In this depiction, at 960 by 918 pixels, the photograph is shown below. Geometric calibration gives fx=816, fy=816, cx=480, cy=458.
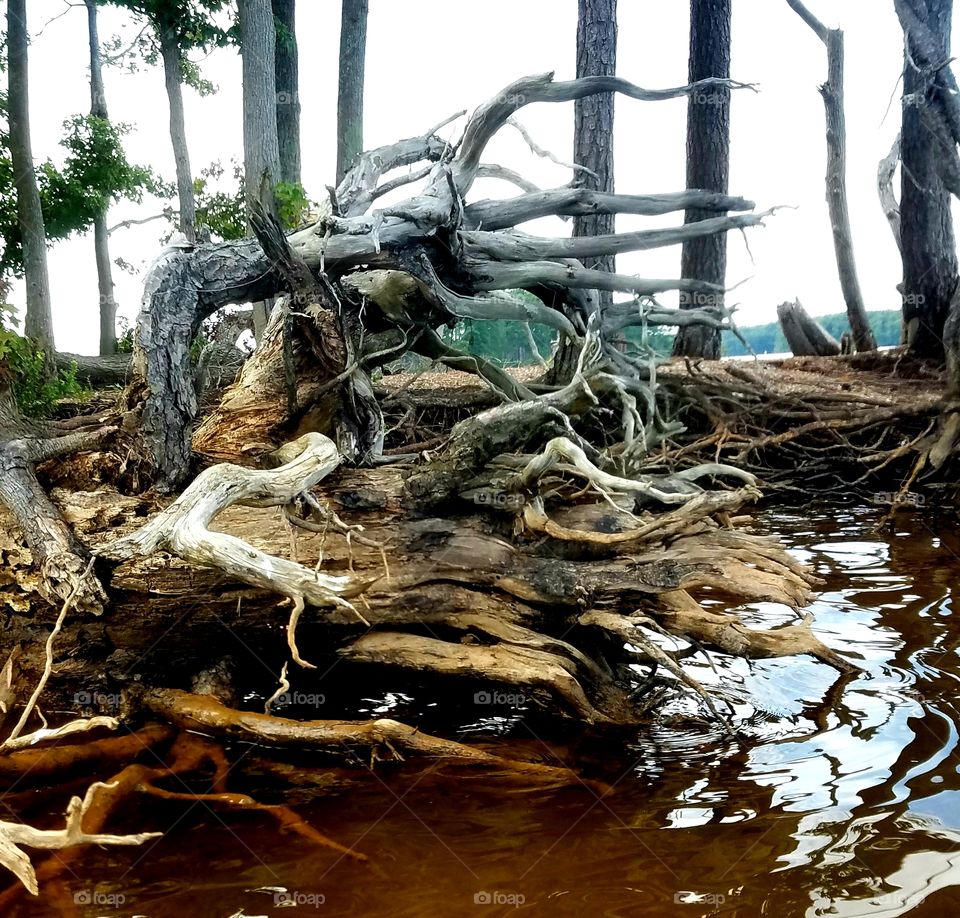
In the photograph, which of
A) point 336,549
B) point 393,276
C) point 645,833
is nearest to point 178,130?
point 393,276

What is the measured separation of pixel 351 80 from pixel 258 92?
306cm

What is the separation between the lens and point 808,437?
7.68 meters

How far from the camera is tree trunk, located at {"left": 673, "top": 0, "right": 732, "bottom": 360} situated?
30.8ft

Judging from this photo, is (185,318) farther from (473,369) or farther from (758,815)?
(758,815)

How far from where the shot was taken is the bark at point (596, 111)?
7.41 metres

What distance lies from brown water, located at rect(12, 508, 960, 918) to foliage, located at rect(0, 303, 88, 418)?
223 centimetres

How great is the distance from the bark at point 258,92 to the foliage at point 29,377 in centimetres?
265

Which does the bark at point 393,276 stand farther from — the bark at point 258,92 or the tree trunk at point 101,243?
the tree trunk at point 101,243

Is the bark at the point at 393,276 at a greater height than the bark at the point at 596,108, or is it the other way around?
the bark at the point at 596,108

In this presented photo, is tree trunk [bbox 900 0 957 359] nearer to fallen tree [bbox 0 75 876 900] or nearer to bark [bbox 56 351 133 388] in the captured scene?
fallen tree [bbox 0 75 876 900]

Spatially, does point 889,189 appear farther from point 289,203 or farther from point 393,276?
point 393,276

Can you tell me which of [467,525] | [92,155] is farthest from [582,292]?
[92,155]

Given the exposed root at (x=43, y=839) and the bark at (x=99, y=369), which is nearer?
the exposed root at (x=43, y=839)

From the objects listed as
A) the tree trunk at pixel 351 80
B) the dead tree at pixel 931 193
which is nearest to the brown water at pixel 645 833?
the dead tree at pixel 931 193
